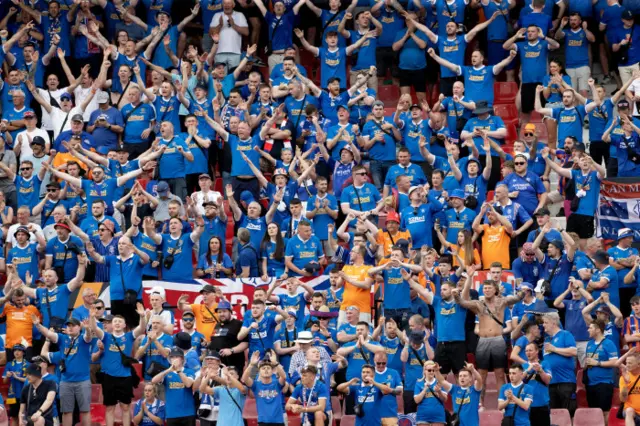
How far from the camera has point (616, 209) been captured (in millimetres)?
25844

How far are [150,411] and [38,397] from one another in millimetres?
1453

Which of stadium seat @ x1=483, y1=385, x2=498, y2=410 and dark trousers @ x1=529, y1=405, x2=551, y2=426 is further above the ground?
stadium seat @ x1=483, y1=385, x2=498, y2=410

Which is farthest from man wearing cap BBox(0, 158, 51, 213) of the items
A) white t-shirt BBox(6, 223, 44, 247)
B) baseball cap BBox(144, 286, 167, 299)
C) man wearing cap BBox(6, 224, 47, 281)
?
baseball cap BBox(144, 286, 167, 299)

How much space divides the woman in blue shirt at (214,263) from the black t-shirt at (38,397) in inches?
127

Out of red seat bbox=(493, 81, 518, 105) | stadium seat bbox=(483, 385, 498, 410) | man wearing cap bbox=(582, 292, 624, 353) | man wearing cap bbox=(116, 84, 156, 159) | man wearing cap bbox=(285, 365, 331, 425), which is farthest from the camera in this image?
red seat bbox=(493, 81, 518, 105)

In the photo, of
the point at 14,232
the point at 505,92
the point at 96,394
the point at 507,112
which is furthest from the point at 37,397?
the point at 505,92

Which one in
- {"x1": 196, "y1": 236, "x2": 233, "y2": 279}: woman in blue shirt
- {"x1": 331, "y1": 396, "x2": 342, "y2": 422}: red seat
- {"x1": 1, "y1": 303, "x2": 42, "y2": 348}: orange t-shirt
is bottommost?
{"x1": 331, "y1": 396, "x2": 342, "y2": 422}: red seat

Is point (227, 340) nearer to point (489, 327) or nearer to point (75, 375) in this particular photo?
point (75, 375)

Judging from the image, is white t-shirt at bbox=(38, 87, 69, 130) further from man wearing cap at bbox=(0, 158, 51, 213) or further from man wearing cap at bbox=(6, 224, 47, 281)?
man wearing cap at bbox=(6, 224, 47, 281)

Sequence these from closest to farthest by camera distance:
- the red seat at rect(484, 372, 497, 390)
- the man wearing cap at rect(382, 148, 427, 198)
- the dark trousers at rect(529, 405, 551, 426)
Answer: the dark trousers at rect(529, 405, 551, 426) < the red seat at rect(484, 372, 497, 390) < the man wearing cap at rect(382, 148, 427, 198)

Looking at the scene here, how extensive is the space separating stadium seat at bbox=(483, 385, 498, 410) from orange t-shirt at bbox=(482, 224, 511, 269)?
2.21 metres

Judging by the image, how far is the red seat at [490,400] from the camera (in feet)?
75.3

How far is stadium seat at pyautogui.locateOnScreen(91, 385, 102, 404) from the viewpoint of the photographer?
77.6 feet

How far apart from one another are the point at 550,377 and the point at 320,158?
21.3 ft
